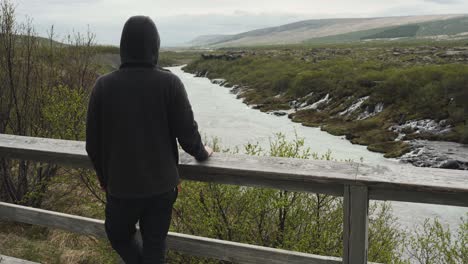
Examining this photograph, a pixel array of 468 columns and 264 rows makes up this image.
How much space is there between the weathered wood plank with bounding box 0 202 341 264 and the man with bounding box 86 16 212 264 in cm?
47

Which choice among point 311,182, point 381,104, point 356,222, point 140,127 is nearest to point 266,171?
point 311,182

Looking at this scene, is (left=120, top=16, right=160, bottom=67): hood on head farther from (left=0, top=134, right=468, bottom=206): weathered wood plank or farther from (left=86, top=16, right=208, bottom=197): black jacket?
(left=0, top=134, right=468, bottom=206): weathered wood plank

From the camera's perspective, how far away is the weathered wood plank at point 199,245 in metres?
2.73

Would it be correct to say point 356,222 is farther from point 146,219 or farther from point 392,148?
point 392,148

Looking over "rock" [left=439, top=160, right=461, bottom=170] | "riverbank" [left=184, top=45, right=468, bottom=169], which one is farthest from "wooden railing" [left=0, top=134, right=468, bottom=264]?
"riverbank" [left=184, top=45, right=468, bottom=169]

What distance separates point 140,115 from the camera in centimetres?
237

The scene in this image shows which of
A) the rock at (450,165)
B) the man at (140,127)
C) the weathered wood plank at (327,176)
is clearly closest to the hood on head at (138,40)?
the man at (140,127)

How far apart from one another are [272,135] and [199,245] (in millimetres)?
18891

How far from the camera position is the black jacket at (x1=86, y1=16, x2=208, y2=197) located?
2.37m

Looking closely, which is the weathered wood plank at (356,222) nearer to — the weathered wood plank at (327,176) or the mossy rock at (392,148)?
the weathered wood plank at (327,176)

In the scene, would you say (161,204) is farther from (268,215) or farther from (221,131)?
(221,131)

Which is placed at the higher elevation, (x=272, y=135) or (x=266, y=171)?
(x=266, y=171)

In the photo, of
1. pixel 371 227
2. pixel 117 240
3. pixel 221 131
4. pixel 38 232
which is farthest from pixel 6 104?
pixel 221 131

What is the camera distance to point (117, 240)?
2.71m
